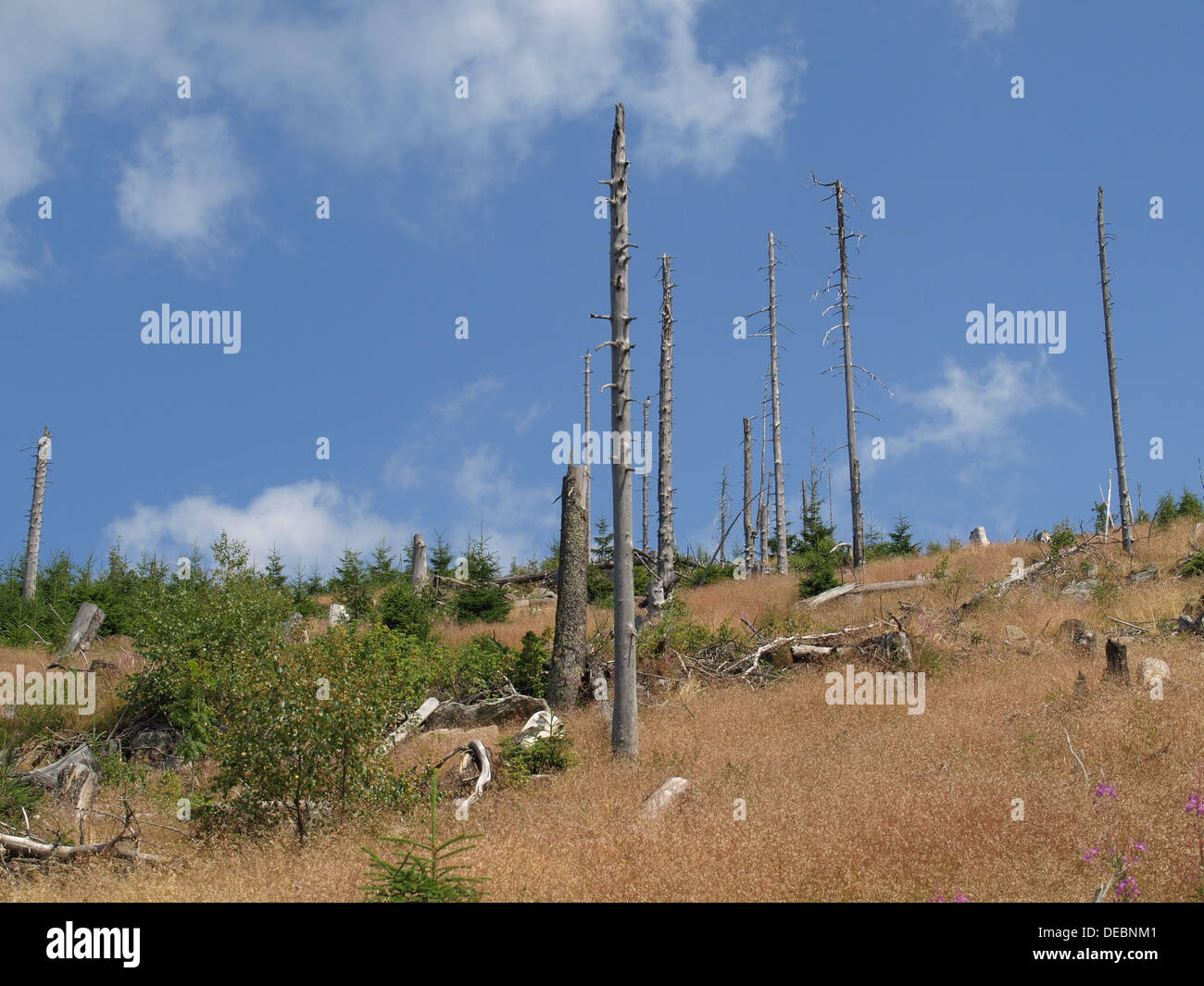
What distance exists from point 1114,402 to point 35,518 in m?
42.4

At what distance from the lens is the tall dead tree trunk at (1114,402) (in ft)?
89.4

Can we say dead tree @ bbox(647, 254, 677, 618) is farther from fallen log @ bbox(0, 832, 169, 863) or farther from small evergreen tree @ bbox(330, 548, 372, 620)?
fallen log @ bbox(0, 832, 169, 863)

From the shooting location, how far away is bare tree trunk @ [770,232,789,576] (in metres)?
33.1

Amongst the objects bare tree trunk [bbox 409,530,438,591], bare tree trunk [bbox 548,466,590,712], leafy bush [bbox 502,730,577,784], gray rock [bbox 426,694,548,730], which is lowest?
leafy bush [bbox 502,730,577,784]

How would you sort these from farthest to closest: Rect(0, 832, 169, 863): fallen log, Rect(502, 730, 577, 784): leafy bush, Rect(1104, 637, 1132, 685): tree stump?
Rect(1104, 637, 1132, 685): tree stump, Rect(502, 730, 577, 784): leafy bush, Rect(0, 832, 169, 863): fallen log

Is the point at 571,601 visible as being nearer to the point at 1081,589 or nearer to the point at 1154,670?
the point at 1154,670

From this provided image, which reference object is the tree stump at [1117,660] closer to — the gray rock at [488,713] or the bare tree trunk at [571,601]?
the bare tree trunk at [571,601]

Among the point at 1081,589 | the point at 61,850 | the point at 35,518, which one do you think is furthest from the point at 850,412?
the point at 35,518

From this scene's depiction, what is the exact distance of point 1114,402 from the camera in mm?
28969

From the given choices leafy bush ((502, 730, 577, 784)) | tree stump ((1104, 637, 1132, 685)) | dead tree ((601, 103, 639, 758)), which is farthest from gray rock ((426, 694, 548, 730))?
tree stump ((1104, 637, 1132, 685))

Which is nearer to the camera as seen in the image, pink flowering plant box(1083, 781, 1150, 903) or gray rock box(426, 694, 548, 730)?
pink flowering plant box(1083, 781, 1150, 903)

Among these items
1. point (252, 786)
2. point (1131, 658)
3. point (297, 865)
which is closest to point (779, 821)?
point (297, 865)

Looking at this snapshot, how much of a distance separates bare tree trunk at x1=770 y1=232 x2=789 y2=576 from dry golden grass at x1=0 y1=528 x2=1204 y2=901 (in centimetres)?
1775

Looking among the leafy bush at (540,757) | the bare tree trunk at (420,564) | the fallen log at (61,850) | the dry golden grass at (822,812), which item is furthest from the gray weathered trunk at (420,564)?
the fallen log at (61,850)
